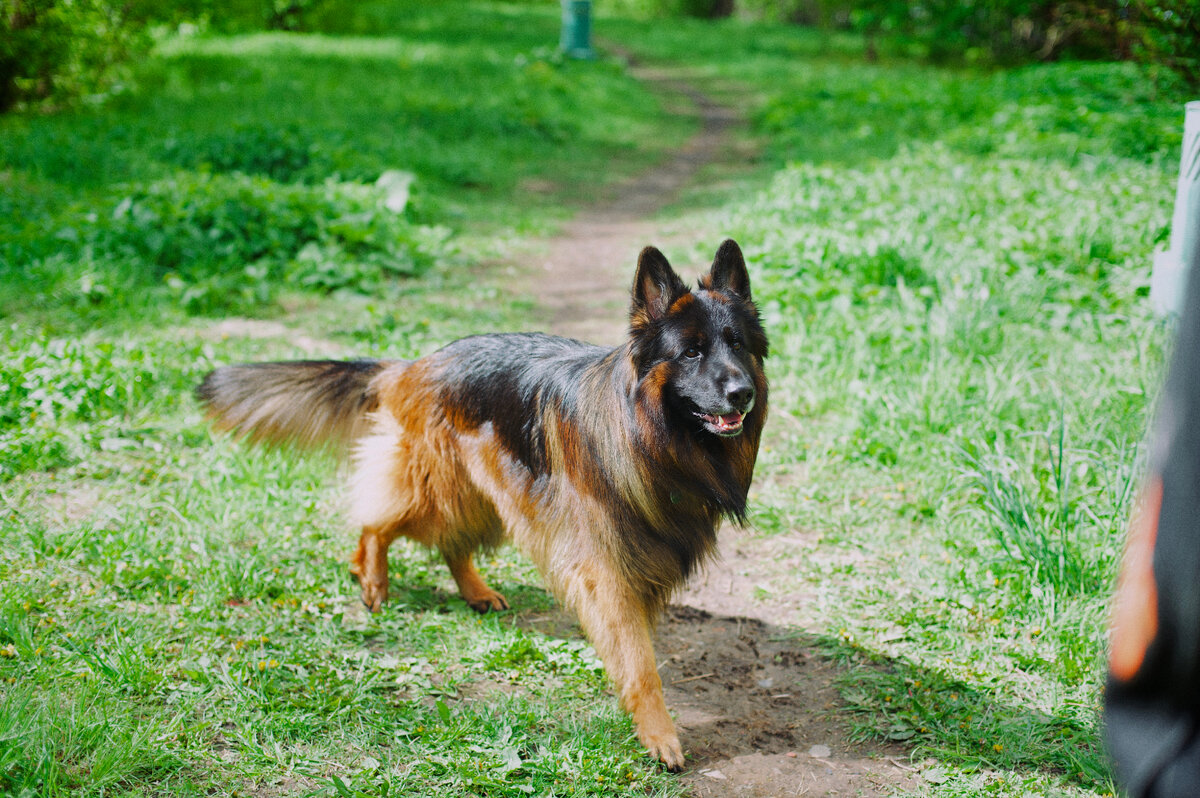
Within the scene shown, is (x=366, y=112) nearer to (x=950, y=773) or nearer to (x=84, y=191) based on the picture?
(x=84, y=191)

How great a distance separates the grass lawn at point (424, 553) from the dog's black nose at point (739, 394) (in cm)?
123

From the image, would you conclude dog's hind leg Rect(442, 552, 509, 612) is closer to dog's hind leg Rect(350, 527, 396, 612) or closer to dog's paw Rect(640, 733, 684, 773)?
dog's hind leg Rect(350, 527, 396, 612)

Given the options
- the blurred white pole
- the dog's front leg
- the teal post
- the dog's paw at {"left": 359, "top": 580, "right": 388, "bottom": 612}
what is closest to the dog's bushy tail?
the dog's paw at {"left": 359, "top": 580, "right": 388, "bottom": 612}

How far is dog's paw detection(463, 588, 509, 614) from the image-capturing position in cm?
385

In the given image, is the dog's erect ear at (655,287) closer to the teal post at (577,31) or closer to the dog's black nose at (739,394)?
the dog's black nose at (739,394)

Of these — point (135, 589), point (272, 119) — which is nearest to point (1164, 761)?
point (135, 589)

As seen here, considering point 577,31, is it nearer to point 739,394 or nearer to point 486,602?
point 486,602

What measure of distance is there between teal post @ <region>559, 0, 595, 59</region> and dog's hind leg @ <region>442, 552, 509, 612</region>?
63.7ft

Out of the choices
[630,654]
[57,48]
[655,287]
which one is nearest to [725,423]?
[655,287]

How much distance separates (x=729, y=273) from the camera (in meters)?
3.12

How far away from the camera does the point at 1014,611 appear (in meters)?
3.63

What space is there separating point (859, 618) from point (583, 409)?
1.63m

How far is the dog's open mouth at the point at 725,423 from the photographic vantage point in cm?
279

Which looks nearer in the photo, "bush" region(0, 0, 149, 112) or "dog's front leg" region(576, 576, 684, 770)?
"dog's front leg" region(576, 576, 684, 770)
